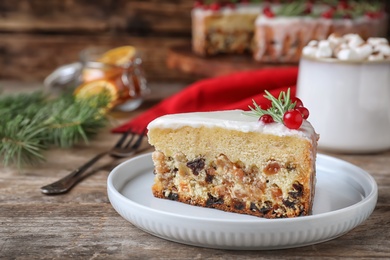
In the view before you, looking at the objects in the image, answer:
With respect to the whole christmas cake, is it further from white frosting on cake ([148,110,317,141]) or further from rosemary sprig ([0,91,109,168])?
white frosting on cake ([148,110,317,141])

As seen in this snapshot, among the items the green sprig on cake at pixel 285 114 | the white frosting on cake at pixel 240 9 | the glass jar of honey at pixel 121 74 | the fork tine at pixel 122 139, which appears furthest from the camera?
the white frosting on cake at pixel 240 9

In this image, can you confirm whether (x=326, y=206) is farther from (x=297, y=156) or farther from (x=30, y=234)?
(x=30, y=234)

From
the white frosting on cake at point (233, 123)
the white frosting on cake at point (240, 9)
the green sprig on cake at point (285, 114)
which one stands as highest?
the green sprig on cake at point (285, 114)

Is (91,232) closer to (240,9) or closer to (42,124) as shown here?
(42,124)


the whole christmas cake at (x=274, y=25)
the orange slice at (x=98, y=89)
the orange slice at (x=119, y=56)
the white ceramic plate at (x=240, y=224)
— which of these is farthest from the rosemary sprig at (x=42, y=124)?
the whole christmas cake at (x=274, y=25)

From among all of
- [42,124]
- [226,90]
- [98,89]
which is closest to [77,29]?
[98,89]

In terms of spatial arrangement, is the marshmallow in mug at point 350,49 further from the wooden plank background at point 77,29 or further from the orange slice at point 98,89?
the wooden plank background at point 77,29

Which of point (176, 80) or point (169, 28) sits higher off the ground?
point (169, 28)

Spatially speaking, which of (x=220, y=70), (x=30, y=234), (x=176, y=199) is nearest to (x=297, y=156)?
(x=176, y=199)
